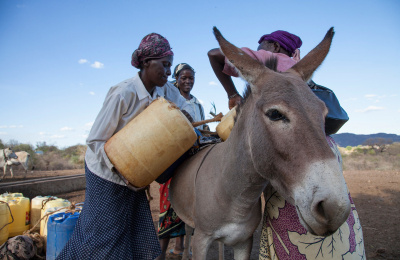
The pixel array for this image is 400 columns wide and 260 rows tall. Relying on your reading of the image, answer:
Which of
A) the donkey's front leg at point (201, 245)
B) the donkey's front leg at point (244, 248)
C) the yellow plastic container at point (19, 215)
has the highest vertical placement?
the donkey's front leg at point (201, 245)

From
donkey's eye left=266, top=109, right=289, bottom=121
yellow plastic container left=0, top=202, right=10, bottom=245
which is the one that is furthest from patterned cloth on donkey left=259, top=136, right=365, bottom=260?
yellow plastic container left=0, top=202, right=10, bottom=245

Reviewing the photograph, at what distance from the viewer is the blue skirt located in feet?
7.17

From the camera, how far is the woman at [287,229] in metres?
1.64

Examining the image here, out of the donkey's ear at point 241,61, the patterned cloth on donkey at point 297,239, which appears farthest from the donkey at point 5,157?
the donkey's ear at point 241,61

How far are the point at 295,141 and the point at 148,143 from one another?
117 centimetres

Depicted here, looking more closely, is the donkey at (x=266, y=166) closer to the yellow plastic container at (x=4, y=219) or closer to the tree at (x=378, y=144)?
the yellow plastic container at (x=4, y=219)

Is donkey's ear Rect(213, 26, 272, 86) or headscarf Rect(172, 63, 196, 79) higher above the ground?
headscarf Rect(172, 63, 196, 79)

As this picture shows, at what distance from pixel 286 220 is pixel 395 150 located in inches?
875

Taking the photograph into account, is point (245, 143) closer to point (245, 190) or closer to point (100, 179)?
point (245, 190)

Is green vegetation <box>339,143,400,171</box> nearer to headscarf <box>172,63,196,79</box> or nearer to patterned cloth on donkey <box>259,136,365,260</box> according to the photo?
headscarf <box>172,63,196,79</box>

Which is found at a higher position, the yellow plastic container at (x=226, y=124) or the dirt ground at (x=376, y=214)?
the yellow plastic container at (x=226, y=124)

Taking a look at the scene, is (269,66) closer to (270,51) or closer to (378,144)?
(270,51)

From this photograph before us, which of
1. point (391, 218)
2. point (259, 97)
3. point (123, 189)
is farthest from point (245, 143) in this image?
point (391, 218)

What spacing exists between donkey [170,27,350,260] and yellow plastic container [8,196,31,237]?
119 inches
